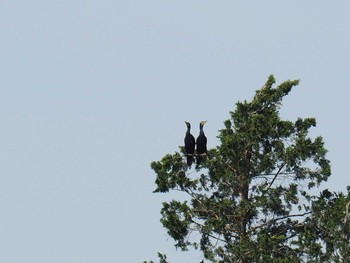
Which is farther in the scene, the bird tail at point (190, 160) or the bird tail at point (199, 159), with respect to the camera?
the bird tail at point (190, 160)

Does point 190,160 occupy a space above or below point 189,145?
below

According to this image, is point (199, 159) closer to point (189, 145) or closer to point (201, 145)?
point (201, 145)

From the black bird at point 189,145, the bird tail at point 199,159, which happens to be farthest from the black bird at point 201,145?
the black bird at point 189,145

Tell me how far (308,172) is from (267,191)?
1.70 meters

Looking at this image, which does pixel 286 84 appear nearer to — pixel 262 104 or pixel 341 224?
pixel 262 104

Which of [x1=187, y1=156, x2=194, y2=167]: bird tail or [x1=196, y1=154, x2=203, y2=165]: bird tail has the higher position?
[x1=187, y1=156, x2=194, y2=167]: bird tail

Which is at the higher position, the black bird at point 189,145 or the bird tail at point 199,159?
the black bird at point 189,145

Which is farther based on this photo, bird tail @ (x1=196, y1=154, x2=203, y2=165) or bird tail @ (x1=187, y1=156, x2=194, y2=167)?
bird tail @ (x1=187, y1=156, x2=194, y2=167)

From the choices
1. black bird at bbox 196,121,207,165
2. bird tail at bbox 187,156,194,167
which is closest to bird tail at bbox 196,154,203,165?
black bird at bbox 196,121,207,165

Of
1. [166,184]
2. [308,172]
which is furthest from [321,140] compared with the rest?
[166,184]

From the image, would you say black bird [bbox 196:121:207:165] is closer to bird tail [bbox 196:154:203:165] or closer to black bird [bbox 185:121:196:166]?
bird tail [bbox 196:154:203:165]

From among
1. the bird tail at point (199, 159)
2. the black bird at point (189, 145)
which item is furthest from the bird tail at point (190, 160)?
the bird tail at point (199, 159)

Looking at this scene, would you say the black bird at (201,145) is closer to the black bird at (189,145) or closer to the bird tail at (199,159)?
the bird tail at (199,159)

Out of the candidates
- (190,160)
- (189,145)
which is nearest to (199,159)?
(190,160)
